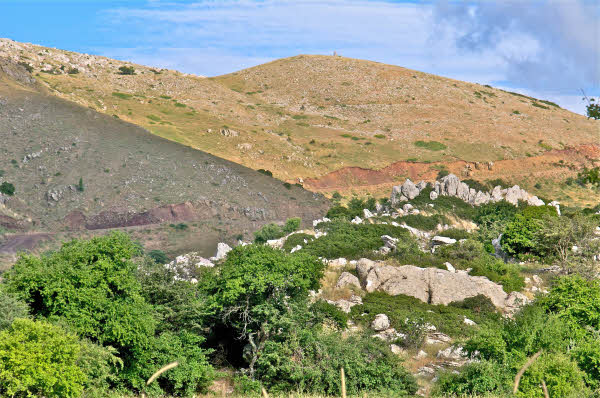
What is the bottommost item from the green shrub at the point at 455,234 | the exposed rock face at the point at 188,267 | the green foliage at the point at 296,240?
the exposed rock face at the point at 188,267

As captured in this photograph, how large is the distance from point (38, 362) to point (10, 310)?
2075mm

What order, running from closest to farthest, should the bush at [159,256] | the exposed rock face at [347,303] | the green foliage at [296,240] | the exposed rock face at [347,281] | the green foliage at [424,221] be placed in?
the exposed rock face at [347,303], the exposed rock face at [347,281], the green foliage at [296,240], the bush at [159,256], the green foliage at [424,221]

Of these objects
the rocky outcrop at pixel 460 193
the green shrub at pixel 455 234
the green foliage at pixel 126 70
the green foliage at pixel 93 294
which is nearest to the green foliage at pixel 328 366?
the green foliage at pixel 93 294

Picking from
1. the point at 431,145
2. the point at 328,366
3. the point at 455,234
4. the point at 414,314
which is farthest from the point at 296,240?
the point at 431,145

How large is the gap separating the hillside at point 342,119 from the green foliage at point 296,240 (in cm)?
3110

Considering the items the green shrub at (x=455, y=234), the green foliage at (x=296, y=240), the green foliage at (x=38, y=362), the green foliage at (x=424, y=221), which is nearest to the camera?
the green foliage at (x=38, y=362)

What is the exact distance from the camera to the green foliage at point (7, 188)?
4928 centimetres

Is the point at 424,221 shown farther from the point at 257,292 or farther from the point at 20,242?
the point at 20,242

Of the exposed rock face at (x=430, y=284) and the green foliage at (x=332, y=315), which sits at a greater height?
the exposed rock face at (x=430, y=284)

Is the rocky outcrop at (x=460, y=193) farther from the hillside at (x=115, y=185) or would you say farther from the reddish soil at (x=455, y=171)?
the reddish soil at (x=455, y=171)

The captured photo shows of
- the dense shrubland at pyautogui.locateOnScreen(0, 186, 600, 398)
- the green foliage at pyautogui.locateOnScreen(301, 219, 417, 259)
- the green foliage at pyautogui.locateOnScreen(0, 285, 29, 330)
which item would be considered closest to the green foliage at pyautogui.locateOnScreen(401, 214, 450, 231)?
the green foliage at pyautogui.locateOnScreen(301, 219, 417, 259)

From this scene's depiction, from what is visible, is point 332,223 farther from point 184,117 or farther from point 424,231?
point 184,117

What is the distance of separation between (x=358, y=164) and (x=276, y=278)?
56060 mm

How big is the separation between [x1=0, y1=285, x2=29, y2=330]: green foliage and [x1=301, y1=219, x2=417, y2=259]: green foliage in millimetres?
17941
